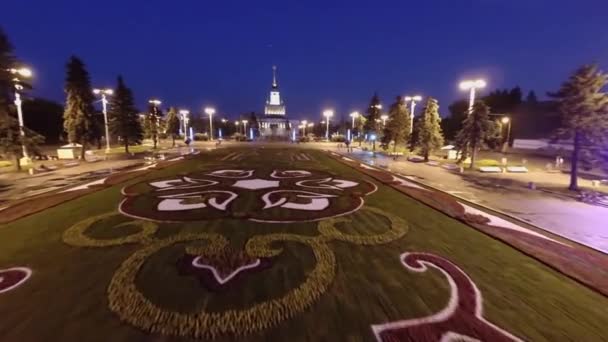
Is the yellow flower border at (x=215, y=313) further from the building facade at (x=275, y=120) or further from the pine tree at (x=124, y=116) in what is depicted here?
the building facade at (x=275, y=120)

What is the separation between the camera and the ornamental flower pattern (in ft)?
25.7

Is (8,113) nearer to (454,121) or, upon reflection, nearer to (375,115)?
(375,115)

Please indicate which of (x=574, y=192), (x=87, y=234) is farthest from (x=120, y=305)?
(x=574, y=192)

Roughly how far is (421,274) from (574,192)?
39.9 ft

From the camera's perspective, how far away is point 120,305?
3863mm

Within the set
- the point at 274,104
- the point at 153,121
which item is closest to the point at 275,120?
the point at 274,104

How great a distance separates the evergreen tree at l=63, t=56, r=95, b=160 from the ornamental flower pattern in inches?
667

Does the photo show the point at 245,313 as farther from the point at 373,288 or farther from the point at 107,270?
the point at 107,270

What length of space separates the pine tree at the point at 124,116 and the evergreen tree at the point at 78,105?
7.55 metres

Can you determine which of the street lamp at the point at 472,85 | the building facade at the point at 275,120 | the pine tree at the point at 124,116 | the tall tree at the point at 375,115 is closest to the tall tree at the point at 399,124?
Result: the street lamp at the point at 472,85

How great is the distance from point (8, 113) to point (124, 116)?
1746cm

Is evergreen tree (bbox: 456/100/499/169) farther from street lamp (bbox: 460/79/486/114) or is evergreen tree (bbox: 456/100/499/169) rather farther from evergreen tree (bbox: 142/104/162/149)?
evergreen tree (bbox: 142/104/162/149)

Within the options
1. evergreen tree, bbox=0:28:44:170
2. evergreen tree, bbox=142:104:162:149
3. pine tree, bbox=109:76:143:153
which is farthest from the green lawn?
evergreen tree, bbox=142:104:162:149

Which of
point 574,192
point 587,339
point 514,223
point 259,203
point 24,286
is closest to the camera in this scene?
point 587,339
